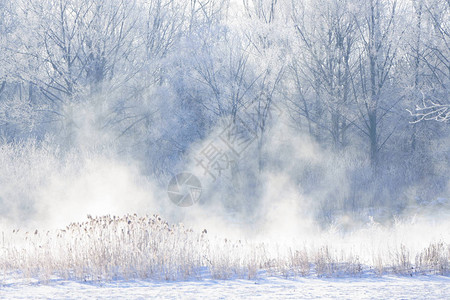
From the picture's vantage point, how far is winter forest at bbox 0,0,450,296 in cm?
1934

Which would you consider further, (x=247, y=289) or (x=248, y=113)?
(x=248, y=113)

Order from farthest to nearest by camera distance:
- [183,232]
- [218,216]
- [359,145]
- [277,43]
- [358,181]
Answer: [359,145], [277,43], [358,181], [218,216], [183,232]

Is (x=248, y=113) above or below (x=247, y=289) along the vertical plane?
above

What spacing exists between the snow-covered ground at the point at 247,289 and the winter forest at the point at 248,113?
9.39 meters

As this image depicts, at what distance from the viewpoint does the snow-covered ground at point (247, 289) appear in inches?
278

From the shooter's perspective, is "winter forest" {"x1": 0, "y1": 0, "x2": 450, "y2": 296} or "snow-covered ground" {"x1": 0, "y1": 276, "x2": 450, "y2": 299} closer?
"snow-covered ground" {"x1": 0, "y1": 276, "x2": 450, "y2": 299}

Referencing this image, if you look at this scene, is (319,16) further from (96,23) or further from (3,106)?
(3,106)

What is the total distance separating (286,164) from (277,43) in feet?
16.2

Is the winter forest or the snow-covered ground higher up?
the winter forest

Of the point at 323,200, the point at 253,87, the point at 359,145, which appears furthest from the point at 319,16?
the point at 323,200

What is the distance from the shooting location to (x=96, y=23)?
22781 millimetres

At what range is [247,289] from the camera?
24.9 ft

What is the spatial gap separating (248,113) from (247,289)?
14397 mm

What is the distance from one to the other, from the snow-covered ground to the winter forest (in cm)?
939
